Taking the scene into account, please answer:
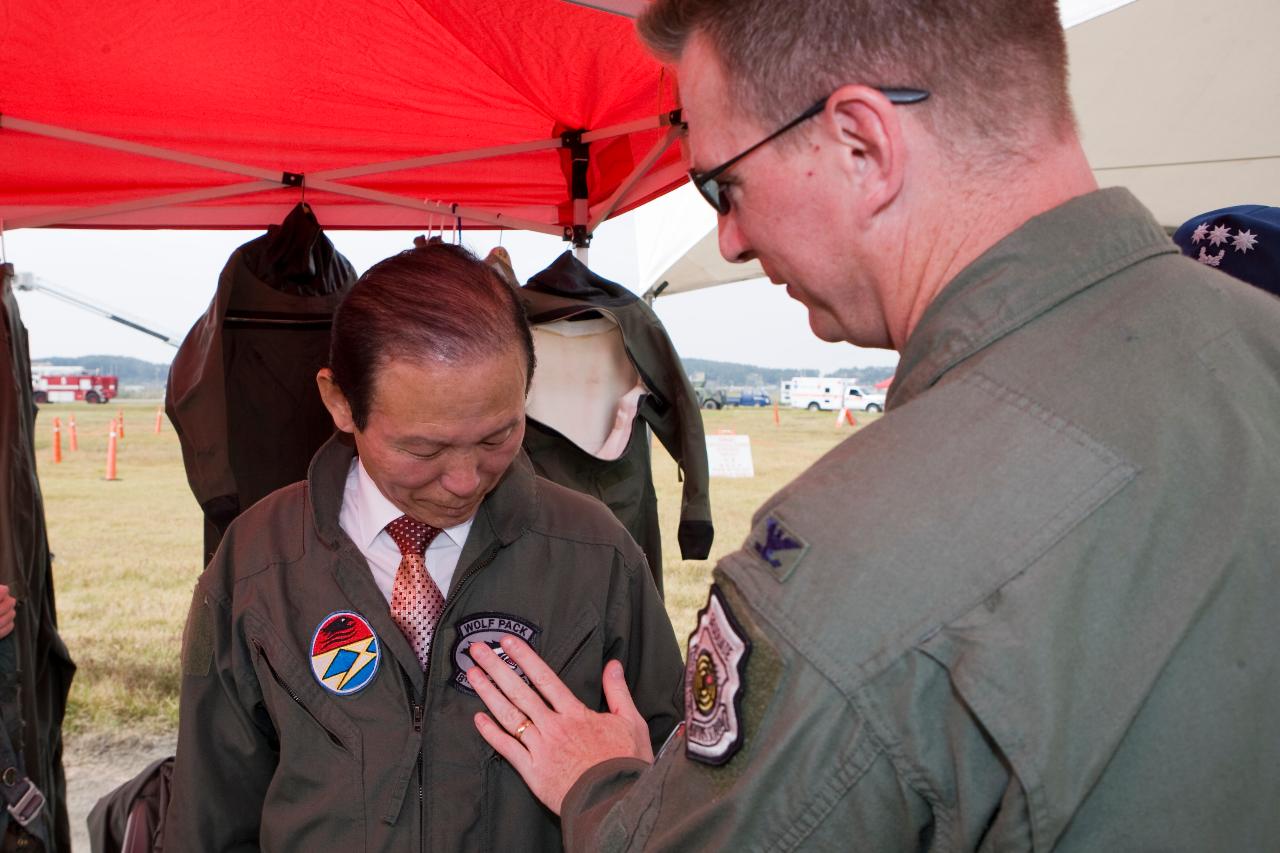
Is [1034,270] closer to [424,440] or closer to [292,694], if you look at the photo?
[424,440]

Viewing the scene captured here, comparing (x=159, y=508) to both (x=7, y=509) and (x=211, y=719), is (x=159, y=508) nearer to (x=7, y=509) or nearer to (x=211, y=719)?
(x=7, y=509)

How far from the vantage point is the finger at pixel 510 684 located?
1.45 m

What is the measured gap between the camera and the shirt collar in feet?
5.65

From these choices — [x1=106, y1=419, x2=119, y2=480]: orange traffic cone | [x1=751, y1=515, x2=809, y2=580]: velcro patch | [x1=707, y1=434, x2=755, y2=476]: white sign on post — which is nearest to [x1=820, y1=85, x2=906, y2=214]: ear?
[x1=751, y1=515, x2=809, y2=580]: velcro patch

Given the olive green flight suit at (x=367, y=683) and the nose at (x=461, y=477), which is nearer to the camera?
the olive green flight suit at (x=367, y=683)

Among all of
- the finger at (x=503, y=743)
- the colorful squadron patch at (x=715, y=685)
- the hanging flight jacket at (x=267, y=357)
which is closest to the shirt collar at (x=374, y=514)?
the finger at (x=503, y=743)

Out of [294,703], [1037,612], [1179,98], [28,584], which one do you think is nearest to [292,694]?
[294,703]

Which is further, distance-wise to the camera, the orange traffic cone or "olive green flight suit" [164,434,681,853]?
the orange traffic cone

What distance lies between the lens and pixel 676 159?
3.39 m

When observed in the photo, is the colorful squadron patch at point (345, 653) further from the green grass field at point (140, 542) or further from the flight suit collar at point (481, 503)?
the green grass field at point (140, 542)

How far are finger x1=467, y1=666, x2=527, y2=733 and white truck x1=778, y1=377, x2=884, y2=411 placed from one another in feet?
33.3

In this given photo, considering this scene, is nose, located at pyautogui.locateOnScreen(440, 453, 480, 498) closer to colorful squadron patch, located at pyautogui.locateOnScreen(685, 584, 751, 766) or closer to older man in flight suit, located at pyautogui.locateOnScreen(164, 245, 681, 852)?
older man in flight suit, located at pyautogui.locateOnScreen(164, 245, 681, 852)

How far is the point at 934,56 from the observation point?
2.62 ft

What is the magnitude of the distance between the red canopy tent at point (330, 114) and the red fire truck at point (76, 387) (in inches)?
343
